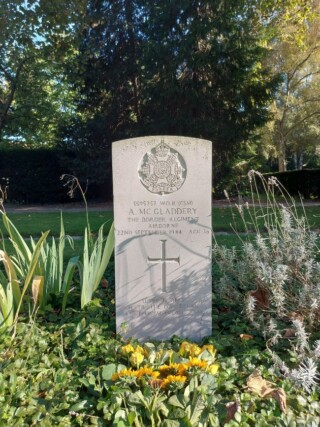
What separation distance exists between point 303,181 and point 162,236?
1839 centimetres

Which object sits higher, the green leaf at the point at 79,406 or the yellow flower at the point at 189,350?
the yellow flower at the point at 189,350

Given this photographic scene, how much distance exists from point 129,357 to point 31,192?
1553 cm

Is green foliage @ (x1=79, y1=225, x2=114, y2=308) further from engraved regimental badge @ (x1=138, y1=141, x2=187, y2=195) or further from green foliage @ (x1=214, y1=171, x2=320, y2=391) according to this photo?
green foliage @ (x1=214, y1=171, x2=320, y2=391)

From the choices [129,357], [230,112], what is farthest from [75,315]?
[230,112]

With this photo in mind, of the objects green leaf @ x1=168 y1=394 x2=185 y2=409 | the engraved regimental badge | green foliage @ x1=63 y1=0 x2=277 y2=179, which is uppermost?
green foliage @ x1=63 y1=0 x2=277 y2=179

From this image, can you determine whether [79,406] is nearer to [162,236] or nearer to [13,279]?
[13,279]

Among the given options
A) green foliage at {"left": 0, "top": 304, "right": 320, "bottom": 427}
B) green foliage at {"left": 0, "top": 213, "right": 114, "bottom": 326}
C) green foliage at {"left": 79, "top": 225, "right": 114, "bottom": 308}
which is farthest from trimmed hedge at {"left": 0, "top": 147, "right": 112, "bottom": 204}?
green foliage at {"left": 0, "top": 304, "right": 320, "bottom": 427}

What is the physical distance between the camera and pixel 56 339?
3086mm

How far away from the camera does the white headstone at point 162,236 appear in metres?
3.16

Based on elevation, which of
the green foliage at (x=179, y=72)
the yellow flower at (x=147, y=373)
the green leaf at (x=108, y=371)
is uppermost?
the green foliage at (x=179, y=72)

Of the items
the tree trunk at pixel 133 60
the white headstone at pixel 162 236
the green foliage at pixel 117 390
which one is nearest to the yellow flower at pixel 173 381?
the green foliage at pixel 117 390

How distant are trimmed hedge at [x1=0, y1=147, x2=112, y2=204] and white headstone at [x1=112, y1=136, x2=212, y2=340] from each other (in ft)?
46.5

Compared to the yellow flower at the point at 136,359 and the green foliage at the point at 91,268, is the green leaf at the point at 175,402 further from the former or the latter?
the green foliage at the point at 91,268

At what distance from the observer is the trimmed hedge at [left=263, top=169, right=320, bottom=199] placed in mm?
19875
